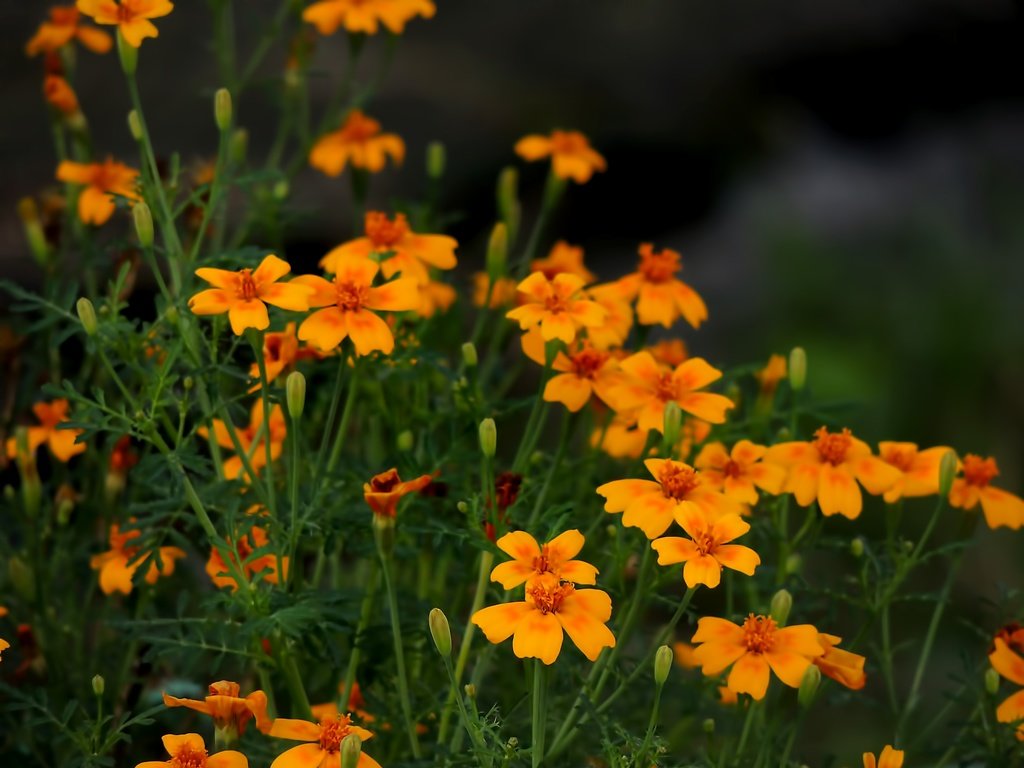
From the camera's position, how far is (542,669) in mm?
964

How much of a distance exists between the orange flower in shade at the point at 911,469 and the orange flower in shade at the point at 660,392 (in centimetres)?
16

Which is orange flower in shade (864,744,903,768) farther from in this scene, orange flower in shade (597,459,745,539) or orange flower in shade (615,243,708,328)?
orange flower in shade (615,243,708,328)

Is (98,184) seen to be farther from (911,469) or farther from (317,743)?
(911,469)

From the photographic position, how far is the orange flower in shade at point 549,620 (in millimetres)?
910

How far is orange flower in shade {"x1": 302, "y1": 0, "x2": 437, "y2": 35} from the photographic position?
149 centimetres

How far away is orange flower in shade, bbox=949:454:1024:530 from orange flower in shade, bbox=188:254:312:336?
0.59 meters

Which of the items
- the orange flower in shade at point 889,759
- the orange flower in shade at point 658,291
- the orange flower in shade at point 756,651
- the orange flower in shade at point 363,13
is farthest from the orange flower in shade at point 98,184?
the orange flower in shade at point 889,759

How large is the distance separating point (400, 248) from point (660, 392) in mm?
280

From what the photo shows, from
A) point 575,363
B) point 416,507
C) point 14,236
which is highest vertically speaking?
point 575,363

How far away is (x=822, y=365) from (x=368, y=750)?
2.53 m

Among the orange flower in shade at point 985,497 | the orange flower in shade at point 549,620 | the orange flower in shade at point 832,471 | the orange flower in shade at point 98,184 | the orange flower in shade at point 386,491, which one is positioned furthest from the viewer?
the orange flower in shade at point 98,184

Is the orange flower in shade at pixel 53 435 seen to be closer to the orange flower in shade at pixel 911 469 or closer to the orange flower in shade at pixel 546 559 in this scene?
the orange flower in shade at pixel 546 559

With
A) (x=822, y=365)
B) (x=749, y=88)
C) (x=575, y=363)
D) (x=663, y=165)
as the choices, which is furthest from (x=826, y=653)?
(x=749, y=88)

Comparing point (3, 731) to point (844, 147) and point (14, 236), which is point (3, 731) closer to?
point (14, 236)
